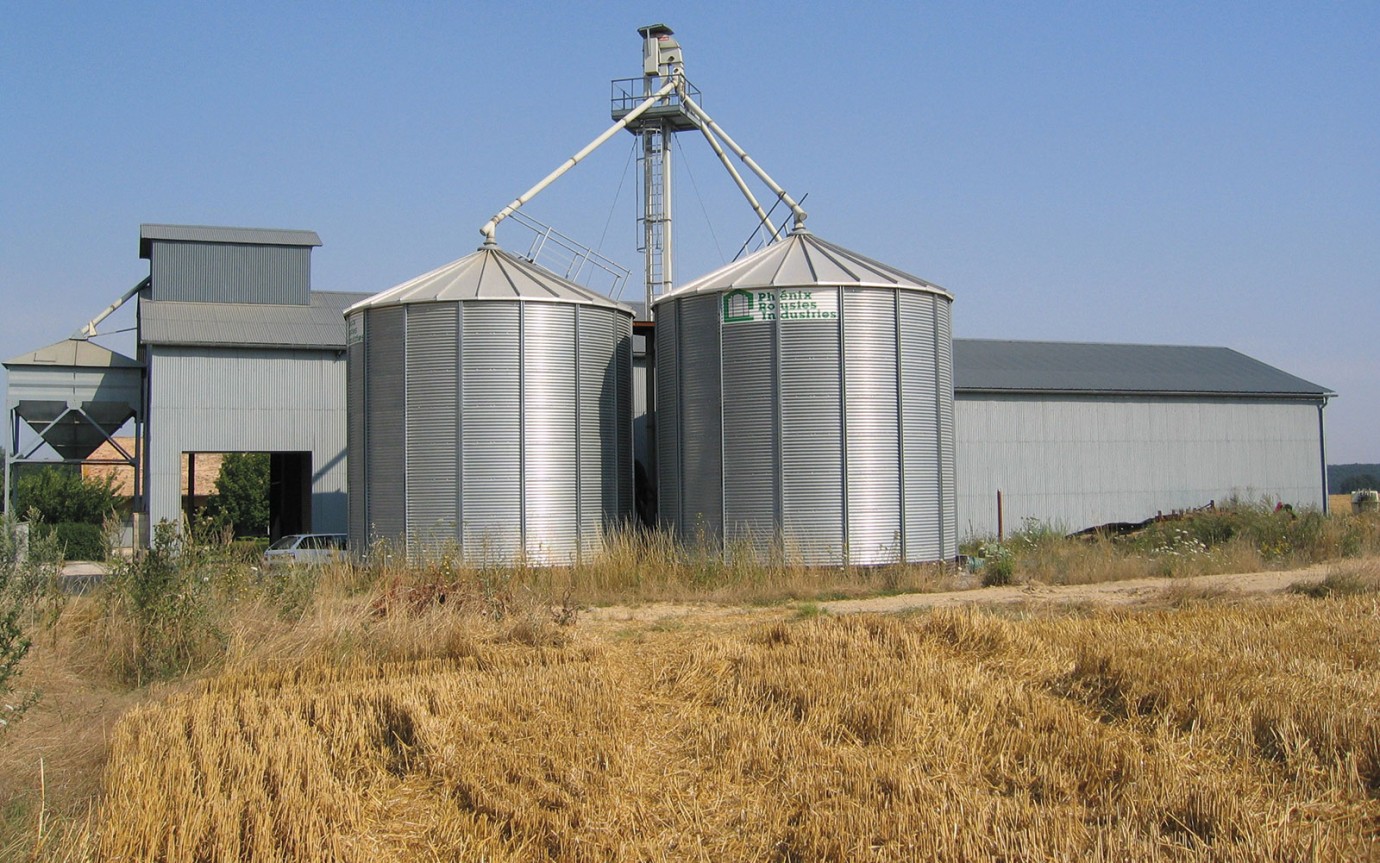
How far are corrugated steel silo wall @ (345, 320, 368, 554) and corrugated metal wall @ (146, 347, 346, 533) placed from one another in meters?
9.57

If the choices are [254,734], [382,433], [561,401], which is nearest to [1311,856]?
[254,734]

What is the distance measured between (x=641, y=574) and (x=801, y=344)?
16.4 feet

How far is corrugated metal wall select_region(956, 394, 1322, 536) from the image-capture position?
33.3 m

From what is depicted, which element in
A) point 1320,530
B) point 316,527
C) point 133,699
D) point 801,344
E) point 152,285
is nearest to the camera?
point 133,699

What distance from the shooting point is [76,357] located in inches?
→ 1292

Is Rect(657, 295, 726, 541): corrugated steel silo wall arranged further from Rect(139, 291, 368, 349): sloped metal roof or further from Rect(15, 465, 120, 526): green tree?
Rect(15, 465, 120, 526): green tree

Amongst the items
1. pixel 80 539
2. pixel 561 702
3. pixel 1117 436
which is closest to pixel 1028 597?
pixel 561 702

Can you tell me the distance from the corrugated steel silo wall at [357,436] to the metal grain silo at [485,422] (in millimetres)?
50

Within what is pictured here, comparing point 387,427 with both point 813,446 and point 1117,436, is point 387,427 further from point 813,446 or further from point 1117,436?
point 1117,436

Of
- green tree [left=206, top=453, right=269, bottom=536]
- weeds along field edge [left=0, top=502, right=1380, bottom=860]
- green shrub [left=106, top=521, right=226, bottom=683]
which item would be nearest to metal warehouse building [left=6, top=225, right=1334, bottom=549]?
weeds along field edge [left=0, top=502, right=1380, bottom=860]

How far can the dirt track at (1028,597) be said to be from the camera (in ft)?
55.1

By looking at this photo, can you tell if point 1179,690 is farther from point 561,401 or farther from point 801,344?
point 561,401

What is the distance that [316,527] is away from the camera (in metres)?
32.3

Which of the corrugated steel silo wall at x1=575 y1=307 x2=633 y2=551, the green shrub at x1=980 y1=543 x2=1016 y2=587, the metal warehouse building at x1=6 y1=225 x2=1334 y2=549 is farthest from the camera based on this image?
the metal warehouse building at x1=6 y1=225 x2=1334 y2=549
